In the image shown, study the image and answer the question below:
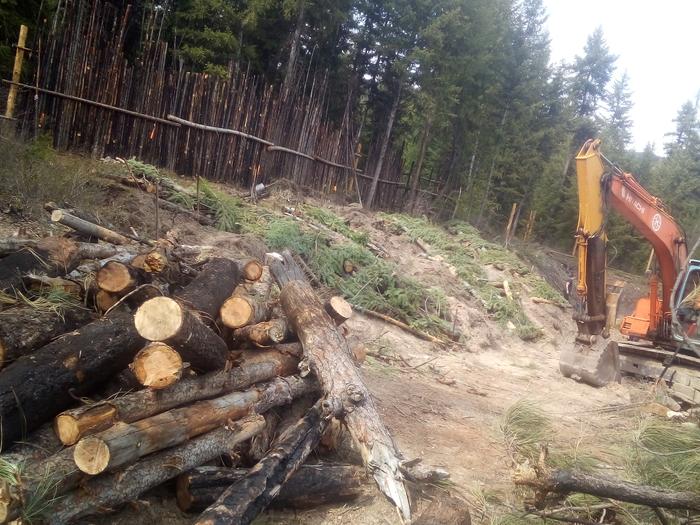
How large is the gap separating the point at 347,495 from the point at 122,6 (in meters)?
16.6

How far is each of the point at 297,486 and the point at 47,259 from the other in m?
2.93

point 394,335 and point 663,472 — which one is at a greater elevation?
point 663,472

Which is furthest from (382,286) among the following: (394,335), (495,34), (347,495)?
(495,34)

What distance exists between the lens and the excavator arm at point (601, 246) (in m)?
7.59

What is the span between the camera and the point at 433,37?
17.7m

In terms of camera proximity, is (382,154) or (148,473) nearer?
(148,473)

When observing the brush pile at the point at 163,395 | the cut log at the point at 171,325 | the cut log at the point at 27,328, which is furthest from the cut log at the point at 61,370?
the cut log at the point at 171,325

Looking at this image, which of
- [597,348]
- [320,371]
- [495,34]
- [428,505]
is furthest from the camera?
[495,34]

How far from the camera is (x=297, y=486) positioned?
11.1 feet

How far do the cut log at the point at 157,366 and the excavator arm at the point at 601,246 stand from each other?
21.0ft

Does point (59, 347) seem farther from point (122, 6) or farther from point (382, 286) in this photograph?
point (122, 6)

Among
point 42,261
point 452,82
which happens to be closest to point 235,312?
point 42,261

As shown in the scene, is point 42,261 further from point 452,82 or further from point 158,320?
point 452,82

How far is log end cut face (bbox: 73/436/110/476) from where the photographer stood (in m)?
2.61
